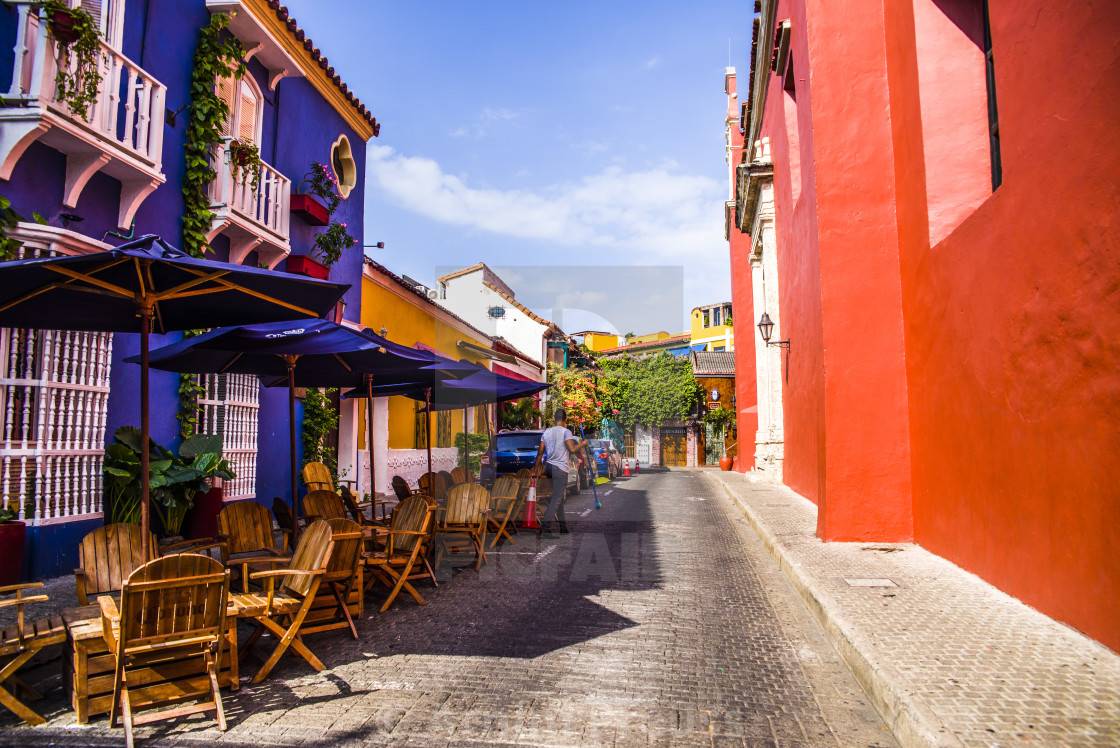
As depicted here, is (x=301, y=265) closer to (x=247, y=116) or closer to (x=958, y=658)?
(x=247, y=116)

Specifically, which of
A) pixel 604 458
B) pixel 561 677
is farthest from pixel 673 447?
pixel 561 677

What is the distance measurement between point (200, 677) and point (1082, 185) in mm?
5743

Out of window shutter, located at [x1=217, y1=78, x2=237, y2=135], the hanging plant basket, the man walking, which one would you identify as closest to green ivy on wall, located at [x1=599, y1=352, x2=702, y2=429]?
the man walking

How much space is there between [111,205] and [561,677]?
276 inches

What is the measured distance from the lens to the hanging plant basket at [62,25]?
248 inches

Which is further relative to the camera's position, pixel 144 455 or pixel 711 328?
pixel 711 328

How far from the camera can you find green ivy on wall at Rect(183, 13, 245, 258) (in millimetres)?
8820

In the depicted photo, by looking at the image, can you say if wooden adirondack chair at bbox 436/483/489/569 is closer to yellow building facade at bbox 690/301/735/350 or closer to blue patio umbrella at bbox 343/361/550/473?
blue patio umbrella at bbox 343/361/550/473

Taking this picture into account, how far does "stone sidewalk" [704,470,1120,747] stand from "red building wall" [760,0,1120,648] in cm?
30

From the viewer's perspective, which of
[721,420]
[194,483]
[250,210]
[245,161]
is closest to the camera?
[194,483]

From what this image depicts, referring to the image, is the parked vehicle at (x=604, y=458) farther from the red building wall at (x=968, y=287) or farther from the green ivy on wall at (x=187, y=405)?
the green ivy on wall at (x=187, y=405)

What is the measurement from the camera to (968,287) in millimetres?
6027

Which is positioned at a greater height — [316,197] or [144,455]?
[316,197]

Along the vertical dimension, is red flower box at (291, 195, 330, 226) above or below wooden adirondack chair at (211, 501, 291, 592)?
above
